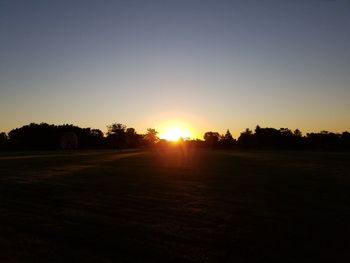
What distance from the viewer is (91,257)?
30.5 ft

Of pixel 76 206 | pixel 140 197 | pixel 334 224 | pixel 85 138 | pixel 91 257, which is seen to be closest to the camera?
pixel 91 257

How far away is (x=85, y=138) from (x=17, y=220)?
171362mm

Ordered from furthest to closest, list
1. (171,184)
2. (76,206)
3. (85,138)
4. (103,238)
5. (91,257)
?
1. (85,138)
2. (171,184)
3. (76,206)
4. (103,238)
5. (91,257)

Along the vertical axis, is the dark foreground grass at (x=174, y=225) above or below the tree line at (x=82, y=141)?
below

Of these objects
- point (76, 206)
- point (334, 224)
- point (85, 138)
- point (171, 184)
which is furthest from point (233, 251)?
point (85, 138)

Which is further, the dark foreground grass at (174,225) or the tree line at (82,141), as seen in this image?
the tree line at (82,141)

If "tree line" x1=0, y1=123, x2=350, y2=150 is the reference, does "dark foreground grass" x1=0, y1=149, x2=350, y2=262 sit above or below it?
below

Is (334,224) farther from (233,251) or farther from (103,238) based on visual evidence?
(103,238)

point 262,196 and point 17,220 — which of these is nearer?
point 17,220

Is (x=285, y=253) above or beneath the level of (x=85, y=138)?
beneath

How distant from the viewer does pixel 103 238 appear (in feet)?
35.8

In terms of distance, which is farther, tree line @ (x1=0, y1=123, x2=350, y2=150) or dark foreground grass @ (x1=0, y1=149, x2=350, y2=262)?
tree line @ (x1=0, y1=123, x2=350, y2=150)

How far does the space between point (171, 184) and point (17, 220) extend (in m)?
11.6

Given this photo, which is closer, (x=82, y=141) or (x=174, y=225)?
(x=174, y=225)
